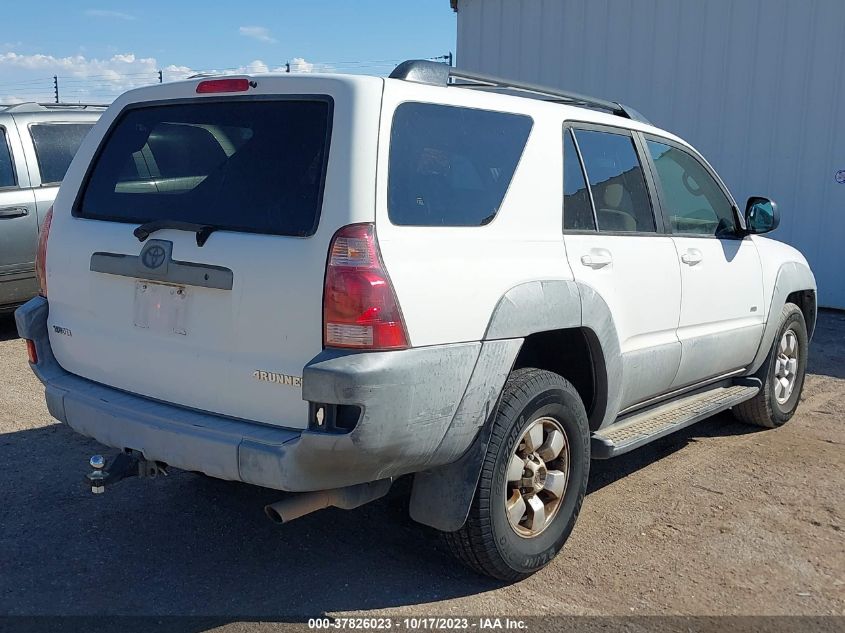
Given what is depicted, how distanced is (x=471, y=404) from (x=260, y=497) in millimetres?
1660

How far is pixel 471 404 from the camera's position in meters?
3.21

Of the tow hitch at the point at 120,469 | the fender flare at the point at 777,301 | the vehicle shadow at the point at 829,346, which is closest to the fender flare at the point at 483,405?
the tow hitch at the point at 120,469

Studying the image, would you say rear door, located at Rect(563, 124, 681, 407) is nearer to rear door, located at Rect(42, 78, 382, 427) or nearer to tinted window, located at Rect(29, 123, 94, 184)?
rear door, located at Rect(42, 78, 382, 427)

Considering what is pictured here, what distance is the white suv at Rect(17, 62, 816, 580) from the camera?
2961 mm

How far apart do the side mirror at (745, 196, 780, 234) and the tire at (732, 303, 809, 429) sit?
697 mm

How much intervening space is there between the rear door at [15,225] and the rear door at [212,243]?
410 centimetres

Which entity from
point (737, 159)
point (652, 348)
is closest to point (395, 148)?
point (652, 348)

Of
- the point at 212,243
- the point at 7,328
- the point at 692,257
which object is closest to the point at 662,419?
the point at 692,257

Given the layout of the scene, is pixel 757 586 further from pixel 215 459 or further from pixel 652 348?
pixel 215 459

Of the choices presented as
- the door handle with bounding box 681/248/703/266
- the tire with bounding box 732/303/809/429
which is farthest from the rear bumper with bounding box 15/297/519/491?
the tire with bounding box 732/303/809/429

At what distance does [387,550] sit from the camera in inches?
154

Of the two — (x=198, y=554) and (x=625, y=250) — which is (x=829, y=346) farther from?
(x=198, y=554)

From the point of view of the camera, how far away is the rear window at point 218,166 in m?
3.12

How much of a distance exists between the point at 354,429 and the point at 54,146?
631 cm
